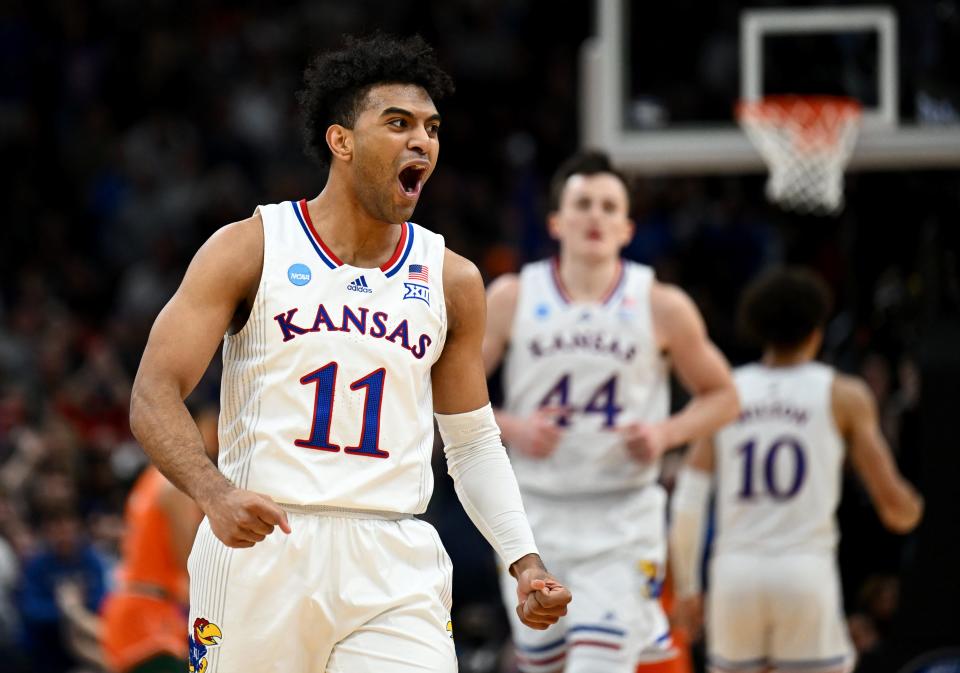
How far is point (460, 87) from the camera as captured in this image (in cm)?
1611

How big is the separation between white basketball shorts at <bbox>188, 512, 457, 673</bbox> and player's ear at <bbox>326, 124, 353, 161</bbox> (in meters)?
1.07

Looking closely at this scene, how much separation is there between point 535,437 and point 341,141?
8.23ft

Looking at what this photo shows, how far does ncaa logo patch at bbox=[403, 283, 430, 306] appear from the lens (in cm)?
458

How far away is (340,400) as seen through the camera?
4398mm

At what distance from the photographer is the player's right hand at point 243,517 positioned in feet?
12.6

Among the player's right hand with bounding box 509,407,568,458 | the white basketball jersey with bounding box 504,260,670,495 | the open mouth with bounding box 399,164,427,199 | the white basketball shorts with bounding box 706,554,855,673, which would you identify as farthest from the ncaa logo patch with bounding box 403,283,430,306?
the white basketball shorts with bounding box 706,554,855,673

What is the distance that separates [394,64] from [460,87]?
11.6m

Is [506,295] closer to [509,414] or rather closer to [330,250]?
[509,414]

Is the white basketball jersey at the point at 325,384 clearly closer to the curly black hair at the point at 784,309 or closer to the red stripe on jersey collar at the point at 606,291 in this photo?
the red stripe on jersey collar at the point at 606,291

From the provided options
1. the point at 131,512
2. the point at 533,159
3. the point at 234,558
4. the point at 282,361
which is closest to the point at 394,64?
the point at 282,361

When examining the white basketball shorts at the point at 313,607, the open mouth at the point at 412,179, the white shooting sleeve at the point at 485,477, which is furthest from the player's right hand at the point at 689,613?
the open mouth at the point at 412,179

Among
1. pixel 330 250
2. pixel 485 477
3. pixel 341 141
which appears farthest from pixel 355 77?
pixel 485 477

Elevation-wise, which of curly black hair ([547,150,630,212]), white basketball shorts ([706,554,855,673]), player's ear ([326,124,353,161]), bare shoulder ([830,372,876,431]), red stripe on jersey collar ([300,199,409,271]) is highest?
player's ear ([326,124,353,161])

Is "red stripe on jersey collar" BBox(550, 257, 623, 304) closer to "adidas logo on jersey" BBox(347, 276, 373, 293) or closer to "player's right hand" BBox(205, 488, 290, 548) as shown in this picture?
"adidas logo on jersey" BBox(347, 276, 373, 293)
